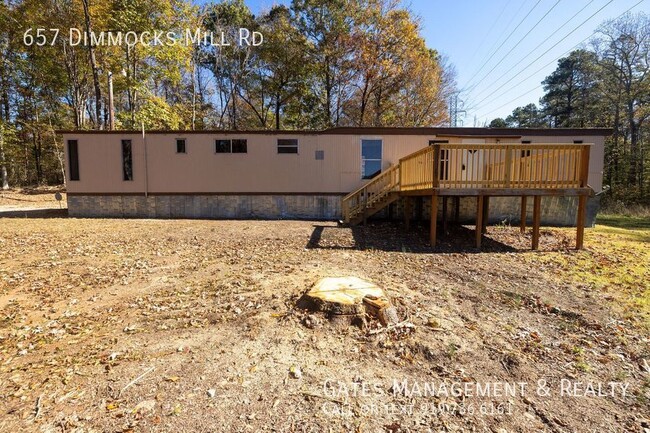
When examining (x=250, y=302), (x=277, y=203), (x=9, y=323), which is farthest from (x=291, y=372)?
(x=277, y=203)

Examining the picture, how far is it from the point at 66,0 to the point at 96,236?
1812cm

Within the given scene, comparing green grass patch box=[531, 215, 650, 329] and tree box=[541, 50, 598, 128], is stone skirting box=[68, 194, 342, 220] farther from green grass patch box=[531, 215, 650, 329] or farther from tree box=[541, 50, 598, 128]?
tree box=[541, 50, 598, 128]

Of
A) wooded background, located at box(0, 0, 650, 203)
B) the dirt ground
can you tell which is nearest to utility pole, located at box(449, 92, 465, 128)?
wooded background, located at box(0, 0, 650, 203)

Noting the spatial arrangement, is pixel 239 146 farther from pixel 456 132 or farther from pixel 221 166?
pixel 456 132

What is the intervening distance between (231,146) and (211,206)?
2.40 meters

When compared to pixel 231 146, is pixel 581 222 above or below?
below

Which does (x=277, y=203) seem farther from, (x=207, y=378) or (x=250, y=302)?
(x=207, y=378)

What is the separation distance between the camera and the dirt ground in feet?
7.51

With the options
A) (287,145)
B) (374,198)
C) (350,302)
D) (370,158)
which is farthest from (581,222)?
(287,145)

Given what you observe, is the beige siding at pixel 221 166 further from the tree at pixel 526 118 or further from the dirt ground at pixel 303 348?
the tree at pixel 526 118

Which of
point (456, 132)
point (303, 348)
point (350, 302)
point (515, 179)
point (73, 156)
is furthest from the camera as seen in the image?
point (73, 156)

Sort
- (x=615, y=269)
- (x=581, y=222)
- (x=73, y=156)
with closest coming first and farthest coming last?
1. (x=615, y=269)
2. (x=581, y=222)
3. (x=73, y=156)

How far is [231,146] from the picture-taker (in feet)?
40.0

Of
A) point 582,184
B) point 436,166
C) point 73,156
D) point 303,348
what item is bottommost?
point 303,348
